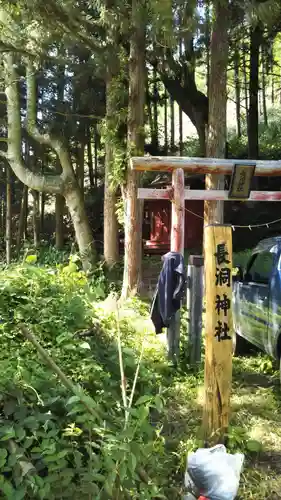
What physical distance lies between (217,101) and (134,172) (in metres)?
2.46

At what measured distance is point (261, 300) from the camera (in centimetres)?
577

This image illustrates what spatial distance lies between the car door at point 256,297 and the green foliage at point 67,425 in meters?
1.44

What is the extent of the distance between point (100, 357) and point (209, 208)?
577 cm

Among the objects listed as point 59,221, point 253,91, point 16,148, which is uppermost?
point 253,91

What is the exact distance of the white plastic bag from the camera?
3305 millimetres

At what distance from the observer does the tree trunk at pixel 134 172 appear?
10.5 m

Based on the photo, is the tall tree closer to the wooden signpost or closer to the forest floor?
the forest floor

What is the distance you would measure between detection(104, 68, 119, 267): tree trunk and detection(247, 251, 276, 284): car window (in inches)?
212

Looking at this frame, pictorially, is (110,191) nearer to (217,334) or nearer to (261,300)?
(261,300)

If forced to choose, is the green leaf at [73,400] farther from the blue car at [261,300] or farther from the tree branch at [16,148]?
the tree branch at [16,148]

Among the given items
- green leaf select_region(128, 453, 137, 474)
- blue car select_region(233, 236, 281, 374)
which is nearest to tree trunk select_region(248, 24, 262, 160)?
blue car select_region(233, 236, 281, 374)

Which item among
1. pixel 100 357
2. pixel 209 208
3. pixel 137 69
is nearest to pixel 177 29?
pixel 137 69

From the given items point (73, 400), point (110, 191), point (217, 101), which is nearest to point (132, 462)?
point (73, 400)

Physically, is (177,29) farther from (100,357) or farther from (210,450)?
(210,450)
